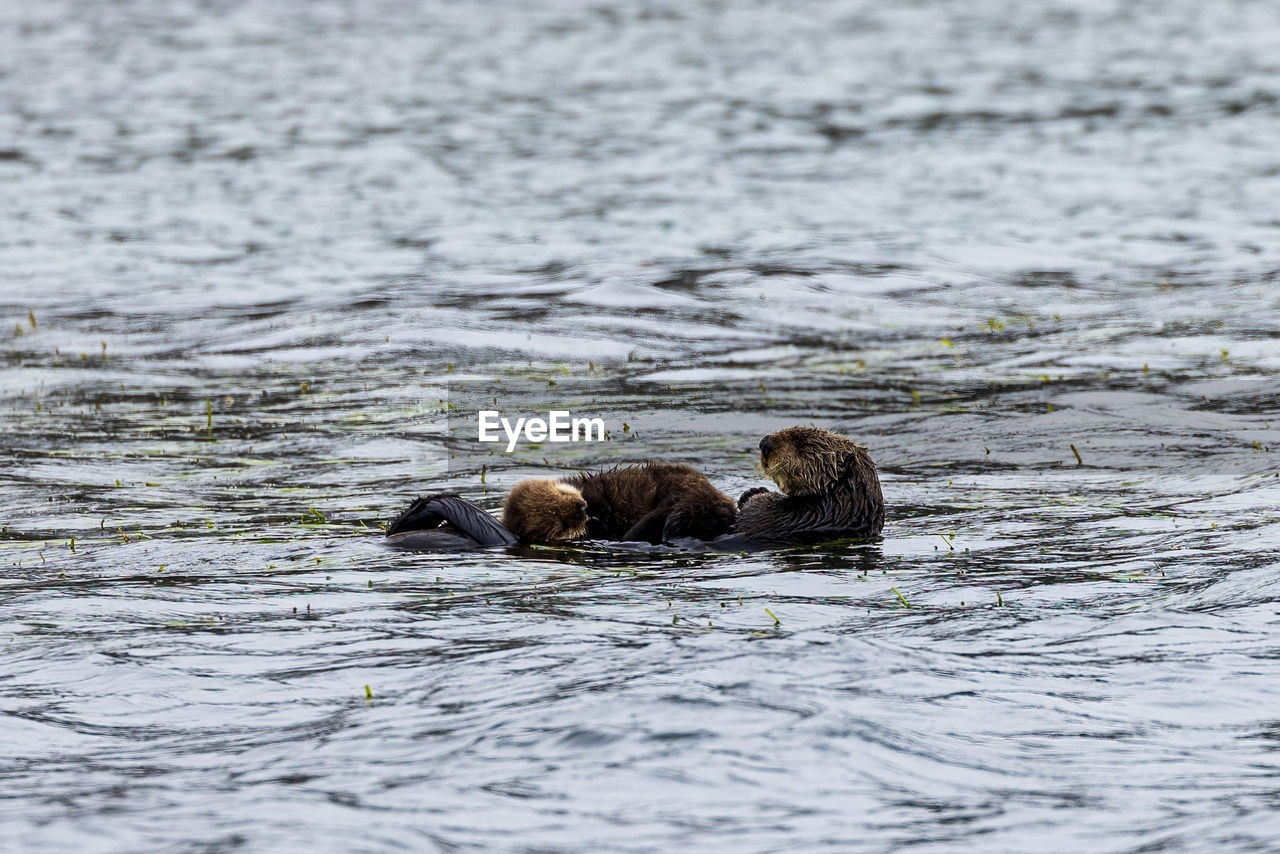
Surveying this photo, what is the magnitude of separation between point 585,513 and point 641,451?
2.45m

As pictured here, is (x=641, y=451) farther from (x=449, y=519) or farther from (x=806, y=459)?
(x=449, y=519)

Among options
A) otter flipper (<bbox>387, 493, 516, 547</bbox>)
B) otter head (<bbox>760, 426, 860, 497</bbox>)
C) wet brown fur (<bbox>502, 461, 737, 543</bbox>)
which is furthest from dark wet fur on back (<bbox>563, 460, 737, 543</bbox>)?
otter flipper (<bbox>387, 493, 516, 547</bbox>)

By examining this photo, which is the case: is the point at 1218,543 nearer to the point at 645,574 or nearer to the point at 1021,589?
the point at 1021,589

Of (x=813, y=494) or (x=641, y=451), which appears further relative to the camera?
(x=641, y=451)

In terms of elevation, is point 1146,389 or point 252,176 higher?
point 252,176

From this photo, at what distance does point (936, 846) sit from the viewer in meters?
3.44

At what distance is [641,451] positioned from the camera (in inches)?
376

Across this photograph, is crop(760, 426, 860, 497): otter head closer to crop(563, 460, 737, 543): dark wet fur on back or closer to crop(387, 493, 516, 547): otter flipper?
crop(563, 460, 737, 543): dark wet fur on back

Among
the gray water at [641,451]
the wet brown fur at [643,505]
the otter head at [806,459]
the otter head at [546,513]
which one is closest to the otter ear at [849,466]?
the otter head at [806,459]

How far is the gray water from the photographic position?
12.6 feet

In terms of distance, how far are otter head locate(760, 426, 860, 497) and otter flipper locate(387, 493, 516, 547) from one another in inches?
53.3

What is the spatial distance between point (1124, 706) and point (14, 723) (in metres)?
3.28

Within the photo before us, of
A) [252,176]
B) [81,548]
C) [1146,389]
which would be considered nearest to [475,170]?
[252,176]

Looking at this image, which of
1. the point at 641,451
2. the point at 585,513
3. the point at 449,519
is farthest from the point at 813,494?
the point at 641,451
